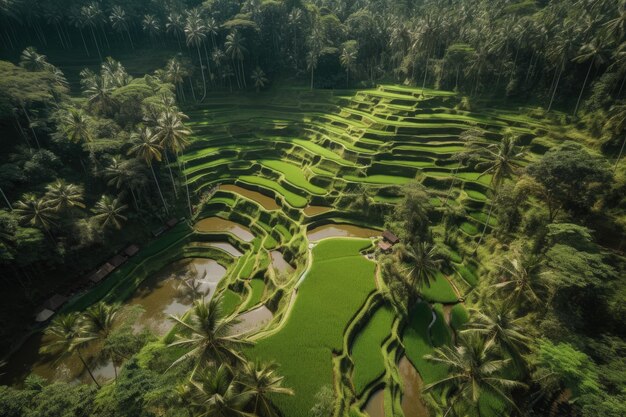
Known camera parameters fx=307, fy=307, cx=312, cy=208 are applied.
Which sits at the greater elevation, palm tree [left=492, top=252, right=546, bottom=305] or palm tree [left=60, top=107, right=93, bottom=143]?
palm tree [left=60, top=107, right=93, bottom=143]

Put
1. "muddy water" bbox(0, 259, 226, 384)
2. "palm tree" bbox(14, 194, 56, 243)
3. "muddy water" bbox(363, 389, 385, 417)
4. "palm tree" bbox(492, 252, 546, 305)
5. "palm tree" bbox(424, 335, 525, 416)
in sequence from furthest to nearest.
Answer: "palm tree" bbox(14, 194, 56, 243), "muddy water" bbox(0, 259, 226, 384), "palm tree" bbox(492, 252, 546, 305), "muddy water" bbox(363, 389, 385, 417), "palm tree" bbox(424, 335, 525, 416)

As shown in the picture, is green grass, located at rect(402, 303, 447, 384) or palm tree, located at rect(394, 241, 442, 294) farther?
palm tree, located at rect(394, 241, 442, 294)

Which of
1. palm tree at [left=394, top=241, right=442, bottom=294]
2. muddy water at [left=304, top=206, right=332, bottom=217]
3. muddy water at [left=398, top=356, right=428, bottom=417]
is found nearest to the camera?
muddy water at [left=398, top=356, right=428, bottom=417]

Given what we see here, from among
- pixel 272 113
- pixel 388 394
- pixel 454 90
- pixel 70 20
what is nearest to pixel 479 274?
pixel 388 394

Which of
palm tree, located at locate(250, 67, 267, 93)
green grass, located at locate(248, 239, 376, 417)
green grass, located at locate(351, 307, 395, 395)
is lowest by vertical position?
green grass, located at locate(351, 307, 395, 395)

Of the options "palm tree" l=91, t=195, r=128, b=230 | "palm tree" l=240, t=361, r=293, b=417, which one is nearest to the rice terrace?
"palm tree" l=240, t=361, r=293, b=417

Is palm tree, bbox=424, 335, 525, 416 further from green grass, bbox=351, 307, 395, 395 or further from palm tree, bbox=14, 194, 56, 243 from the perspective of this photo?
palm tree, bbox=14, 194, 56, 243

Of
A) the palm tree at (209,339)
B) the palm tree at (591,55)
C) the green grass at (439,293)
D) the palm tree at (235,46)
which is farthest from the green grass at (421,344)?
the palm tree at (235,46)
